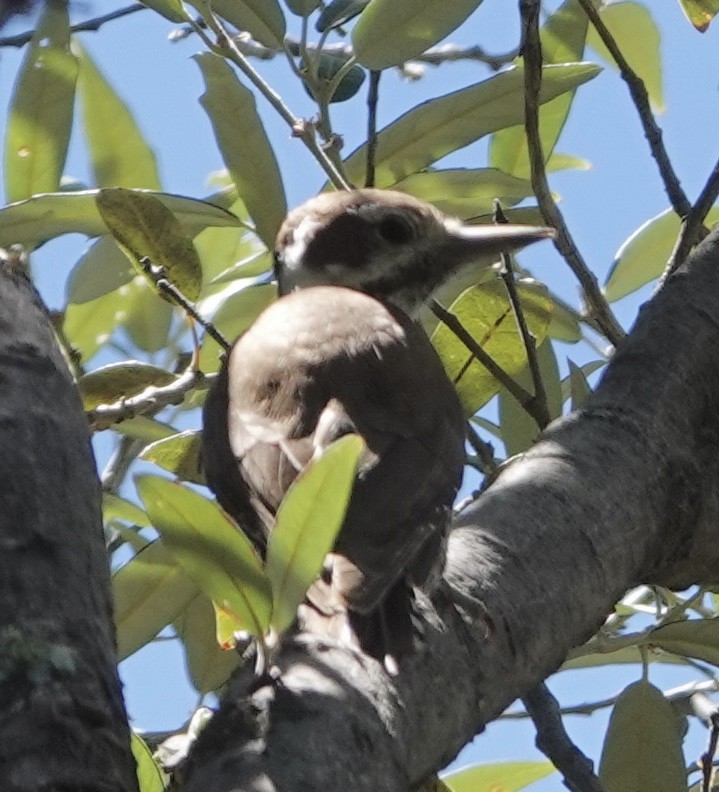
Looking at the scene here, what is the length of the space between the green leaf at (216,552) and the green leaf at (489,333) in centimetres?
113

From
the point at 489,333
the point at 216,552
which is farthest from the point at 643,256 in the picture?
the point at 216,552

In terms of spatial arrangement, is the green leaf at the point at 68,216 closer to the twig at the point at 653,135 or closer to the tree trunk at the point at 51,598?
the twig at the point at 653,135

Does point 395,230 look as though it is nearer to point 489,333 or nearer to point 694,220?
point 489,333

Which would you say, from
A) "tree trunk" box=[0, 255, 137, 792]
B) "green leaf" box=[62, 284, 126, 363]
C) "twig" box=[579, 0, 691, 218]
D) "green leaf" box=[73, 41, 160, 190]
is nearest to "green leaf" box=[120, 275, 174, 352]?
"green leaf" box=[62, 284, 126, 363]

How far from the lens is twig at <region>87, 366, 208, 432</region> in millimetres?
2574

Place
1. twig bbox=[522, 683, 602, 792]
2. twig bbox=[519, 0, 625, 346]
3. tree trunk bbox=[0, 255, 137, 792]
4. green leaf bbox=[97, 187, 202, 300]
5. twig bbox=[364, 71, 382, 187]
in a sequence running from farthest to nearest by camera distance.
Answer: twig bbox=[364, 71, 382, 187]
green leaf bbox=[97, 187, 202, 300]
twig bbox=[519, 0, 625, 346]
twig bbox=[522, 683, 602, 792]
tree trunk bbox=[0, 255, 137, 792]

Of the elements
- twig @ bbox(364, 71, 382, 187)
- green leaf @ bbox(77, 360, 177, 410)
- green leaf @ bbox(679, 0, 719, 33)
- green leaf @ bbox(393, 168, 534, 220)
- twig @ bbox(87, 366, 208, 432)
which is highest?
green leaf @ bbox(679, 0, 719, 33)

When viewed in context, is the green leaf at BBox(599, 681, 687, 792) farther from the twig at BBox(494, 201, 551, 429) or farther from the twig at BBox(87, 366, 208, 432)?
the twig at BBox(87, 366, 208, 432)

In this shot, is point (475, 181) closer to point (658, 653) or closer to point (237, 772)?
point (658, 653)

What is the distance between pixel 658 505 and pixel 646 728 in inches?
17.3

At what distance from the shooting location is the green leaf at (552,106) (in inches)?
116

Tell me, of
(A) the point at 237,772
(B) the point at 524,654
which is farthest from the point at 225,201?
(A) the point at 237,772

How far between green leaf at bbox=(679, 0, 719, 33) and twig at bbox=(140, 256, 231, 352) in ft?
3.36

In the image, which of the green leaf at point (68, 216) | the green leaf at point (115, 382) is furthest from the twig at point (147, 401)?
the green leaf at point (68, 216)
